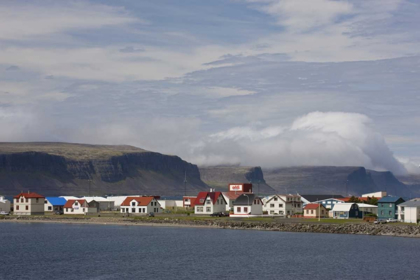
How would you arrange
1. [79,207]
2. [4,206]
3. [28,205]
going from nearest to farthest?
1. [28,205]
2. [79,207]
3. [4,206]

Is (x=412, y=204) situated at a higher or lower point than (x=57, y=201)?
lower

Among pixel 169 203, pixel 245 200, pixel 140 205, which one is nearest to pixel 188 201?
pixel 169 203

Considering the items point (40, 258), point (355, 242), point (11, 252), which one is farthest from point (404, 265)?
point (11, 252)

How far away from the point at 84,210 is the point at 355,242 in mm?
78325

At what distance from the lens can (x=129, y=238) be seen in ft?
322

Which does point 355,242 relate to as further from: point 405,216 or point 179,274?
point 179,274

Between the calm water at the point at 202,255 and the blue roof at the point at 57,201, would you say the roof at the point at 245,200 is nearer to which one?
the calm water at the point at 202,255

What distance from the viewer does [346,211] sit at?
131m

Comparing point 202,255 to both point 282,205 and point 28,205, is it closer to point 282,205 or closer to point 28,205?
point 282,205

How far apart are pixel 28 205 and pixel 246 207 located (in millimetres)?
49836

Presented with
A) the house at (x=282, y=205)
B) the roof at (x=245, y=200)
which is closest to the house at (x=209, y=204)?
the roof at (x=245, y=200)

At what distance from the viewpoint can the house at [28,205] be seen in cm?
15112

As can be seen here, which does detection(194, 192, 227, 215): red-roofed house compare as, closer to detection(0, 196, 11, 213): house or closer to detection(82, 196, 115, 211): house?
detection(82, 196, 115, 211): house

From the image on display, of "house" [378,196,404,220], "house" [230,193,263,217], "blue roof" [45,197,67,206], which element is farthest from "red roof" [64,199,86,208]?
"house" [378,196,404,220]
